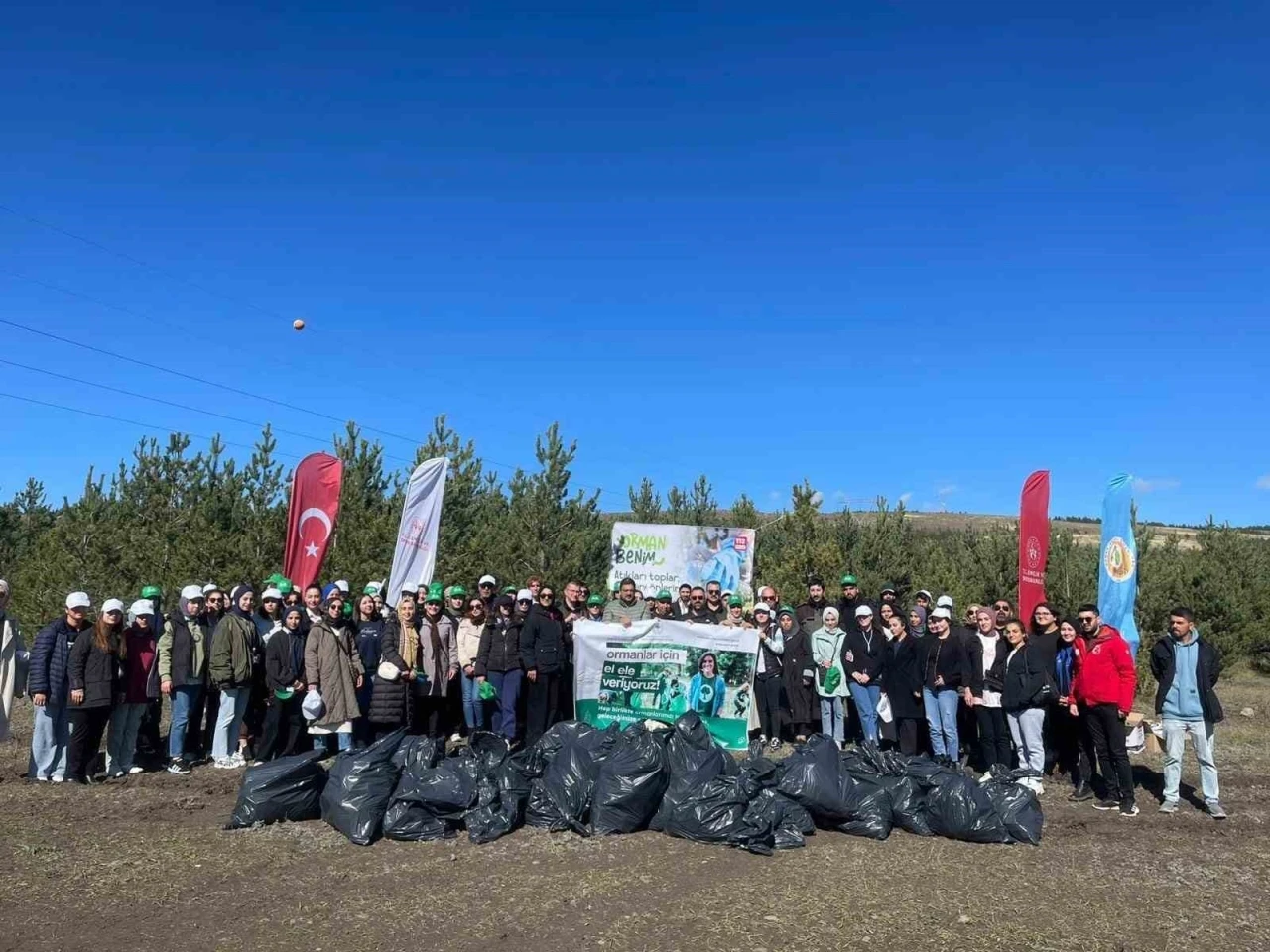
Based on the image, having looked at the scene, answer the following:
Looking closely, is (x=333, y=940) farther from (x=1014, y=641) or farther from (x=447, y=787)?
(x=1014, y=641)

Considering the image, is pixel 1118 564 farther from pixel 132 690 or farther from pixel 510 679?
pixel 132 690

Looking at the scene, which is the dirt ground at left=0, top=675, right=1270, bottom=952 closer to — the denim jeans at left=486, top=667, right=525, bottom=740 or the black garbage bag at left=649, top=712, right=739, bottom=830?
the black garbage bag at left=649, top=712, right=739, bottom=830

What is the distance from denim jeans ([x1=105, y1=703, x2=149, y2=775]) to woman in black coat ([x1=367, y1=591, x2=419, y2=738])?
7.47ft

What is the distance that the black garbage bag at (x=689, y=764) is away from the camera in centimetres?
654

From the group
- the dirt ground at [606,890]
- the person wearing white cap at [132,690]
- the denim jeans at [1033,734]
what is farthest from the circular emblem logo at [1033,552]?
the person wearing white cap at [132,690]

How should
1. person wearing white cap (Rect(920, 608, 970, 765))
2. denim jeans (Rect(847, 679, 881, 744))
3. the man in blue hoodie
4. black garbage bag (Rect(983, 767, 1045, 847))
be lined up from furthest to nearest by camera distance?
denim jeans (Rect(847, 679, 881, 744)) < person wearing white cap (Rect(920, 608, 970, 765)) < the man in blue hoodie < black garbage bag (Rect(983, 767, 1045, 847))

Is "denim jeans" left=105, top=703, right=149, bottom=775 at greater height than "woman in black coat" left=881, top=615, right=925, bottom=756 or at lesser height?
lesser

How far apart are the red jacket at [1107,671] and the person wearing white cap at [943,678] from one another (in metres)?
1.08

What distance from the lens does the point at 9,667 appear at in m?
8.10

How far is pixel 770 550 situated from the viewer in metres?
21.4

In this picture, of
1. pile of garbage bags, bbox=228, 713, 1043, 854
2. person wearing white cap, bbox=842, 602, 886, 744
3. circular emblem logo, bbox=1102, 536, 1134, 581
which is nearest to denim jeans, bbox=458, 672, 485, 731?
pile of garbage bags, bbox=228, 713, 1043, 854

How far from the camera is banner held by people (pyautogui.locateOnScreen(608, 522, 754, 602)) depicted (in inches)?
631

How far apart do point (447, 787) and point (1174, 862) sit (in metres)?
5.28

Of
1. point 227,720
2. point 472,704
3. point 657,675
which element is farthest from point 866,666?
point 227,720
